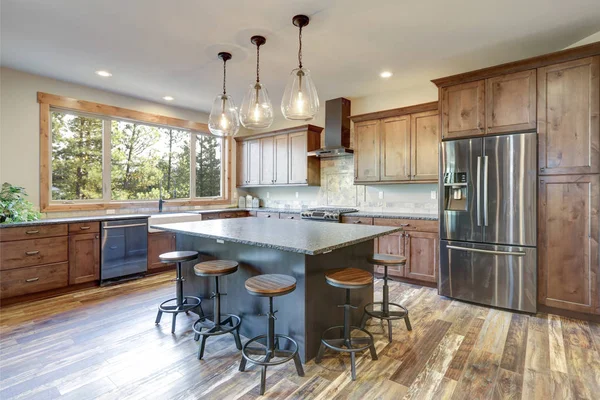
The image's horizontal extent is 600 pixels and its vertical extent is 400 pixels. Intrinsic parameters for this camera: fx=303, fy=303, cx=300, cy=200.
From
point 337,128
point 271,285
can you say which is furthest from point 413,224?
point 271,285

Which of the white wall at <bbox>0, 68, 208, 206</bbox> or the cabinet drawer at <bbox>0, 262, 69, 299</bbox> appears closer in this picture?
the cabinet drawer at <bbox>0, 262, 69, 299</bbox>

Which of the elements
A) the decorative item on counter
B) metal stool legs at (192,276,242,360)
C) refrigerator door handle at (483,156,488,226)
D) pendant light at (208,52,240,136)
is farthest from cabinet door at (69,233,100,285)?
refrigerator door handle at (483,156,488,226)

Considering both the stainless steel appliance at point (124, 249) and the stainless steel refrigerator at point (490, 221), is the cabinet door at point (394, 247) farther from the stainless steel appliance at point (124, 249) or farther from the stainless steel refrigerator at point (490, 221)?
the stainless steel appliance at point (124, 249)

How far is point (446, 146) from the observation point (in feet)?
11.2

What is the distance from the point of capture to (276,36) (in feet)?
9.55

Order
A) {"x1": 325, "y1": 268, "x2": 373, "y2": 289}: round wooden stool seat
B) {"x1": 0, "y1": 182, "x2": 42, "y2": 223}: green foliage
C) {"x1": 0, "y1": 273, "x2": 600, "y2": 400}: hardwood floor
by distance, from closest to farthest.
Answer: {"x1": 0, "y1": 273, "x2": 600, "y2": 400}: hardwood floor → {"x1": 325, "y1": 268, "x2": 373, "y2": 289}: round wooden stool seat → {"x1": 0, "y1": 182, "x2": 42, "y2": 223}: green foliage

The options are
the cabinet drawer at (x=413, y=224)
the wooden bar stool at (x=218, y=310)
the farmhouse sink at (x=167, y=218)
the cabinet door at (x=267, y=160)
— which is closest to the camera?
the wooden bar stool at (x=218, y=310)

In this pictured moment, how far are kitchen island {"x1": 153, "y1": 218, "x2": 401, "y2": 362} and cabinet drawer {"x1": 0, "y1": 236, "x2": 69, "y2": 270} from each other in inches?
72.2

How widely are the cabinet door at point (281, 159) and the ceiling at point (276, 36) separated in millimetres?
1586

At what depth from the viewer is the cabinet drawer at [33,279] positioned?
10.6ft

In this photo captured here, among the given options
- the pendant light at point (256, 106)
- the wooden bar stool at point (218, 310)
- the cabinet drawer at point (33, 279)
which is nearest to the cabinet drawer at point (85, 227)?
the cabinet drawer at point (33, 279)

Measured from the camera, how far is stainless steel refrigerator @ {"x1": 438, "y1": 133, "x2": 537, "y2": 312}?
9.81ft

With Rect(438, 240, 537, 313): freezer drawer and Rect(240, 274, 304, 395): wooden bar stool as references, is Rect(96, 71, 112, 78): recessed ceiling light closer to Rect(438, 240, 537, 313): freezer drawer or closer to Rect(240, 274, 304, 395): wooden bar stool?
Rect(240, 274, 304, 395): wooden bar stool

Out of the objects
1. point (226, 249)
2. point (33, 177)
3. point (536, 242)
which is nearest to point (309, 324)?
point (226, 249)
